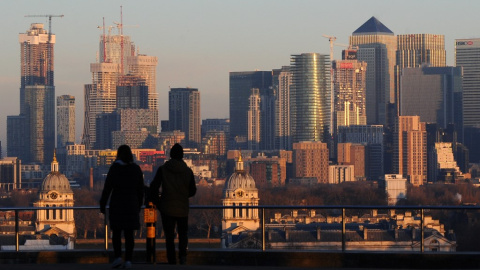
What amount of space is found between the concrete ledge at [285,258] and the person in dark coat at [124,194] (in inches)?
67.8

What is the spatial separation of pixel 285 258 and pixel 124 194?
283 cm

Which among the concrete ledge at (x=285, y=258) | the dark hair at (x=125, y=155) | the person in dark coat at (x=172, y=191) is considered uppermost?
the dark hair at (x=125, y=155)

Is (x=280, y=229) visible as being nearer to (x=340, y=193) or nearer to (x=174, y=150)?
(x=174, y=150)

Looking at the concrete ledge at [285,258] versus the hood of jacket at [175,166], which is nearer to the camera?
the hood of jacket at [175,166]

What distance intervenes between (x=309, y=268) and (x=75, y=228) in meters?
3.62

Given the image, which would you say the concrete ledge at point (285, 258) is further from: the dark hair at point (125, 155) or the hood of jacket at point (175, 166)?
the dark hair at point (125, 155)

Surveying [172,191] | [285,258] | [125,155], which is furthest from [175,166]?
[285,258]

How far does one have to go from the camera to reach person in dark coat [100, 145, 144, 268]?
20141 millimetres

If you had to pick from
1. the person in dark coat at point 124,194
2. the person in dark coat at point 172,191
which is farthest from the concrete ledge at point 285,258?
the person in dark coat at point 124,194

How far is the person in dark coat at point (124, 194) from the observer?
20141 millimetres

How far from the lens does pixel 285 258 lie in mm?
21797

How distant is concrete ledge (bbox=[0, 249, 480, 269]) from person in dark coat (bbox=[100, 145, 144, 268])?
1723mm

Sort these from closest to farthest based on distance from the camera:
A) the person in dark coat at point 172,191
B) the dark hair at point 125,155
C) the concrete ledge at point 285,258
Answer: the dark hair at point 125,155 < the person in dark coat at point 172,191 < the concrete ledge at point 285,258

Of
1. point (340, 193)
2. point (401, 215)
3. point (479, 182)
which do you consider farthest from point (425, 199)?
point (401, 215)
